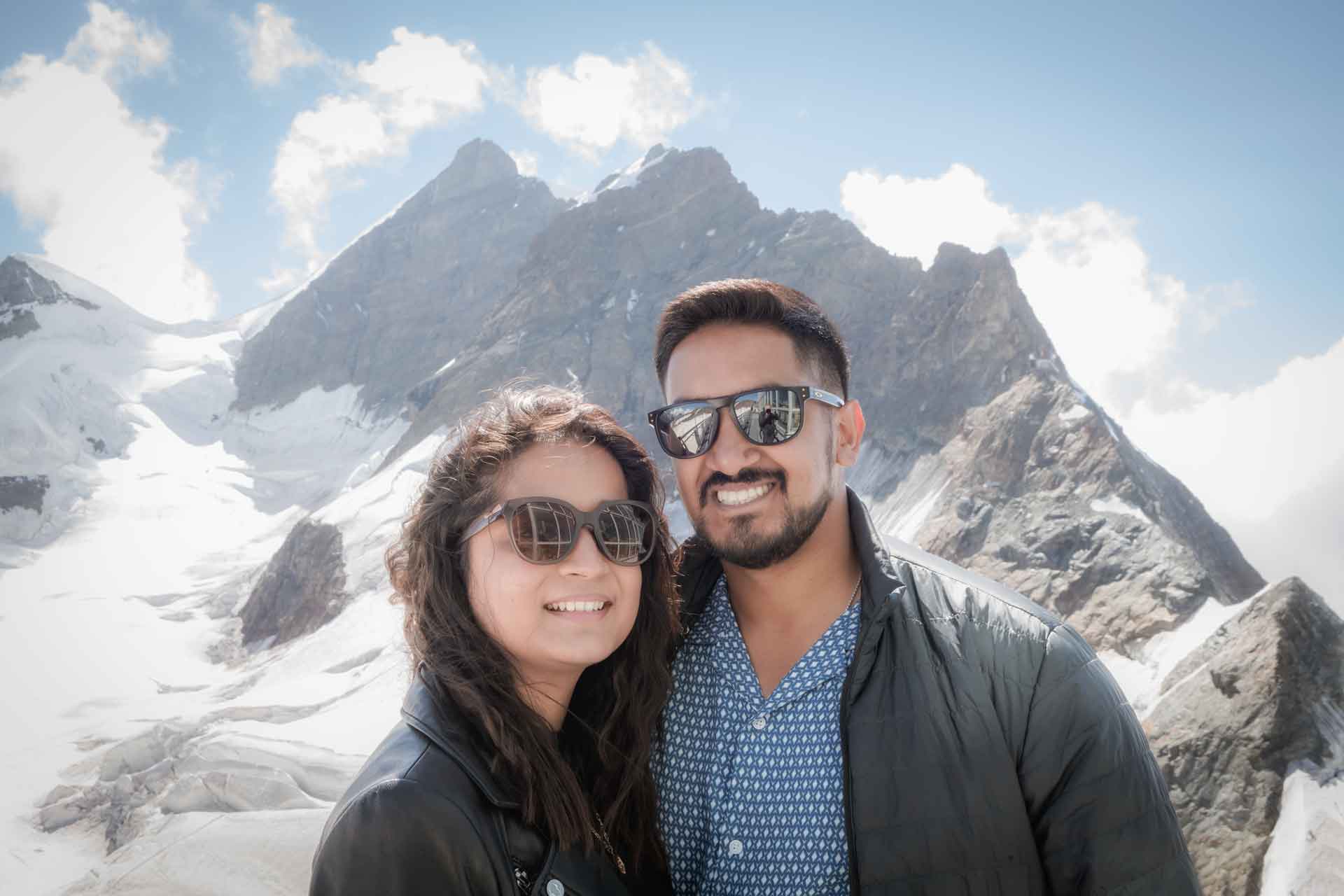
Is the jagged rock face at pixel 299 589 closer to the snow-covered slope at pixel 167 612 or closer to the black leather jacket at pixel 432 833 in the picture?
the snow-covered slope at pixel 167 612

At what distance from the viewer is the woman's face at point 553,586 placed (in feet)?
9.45

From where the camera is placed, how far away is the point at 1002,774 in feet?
9.07

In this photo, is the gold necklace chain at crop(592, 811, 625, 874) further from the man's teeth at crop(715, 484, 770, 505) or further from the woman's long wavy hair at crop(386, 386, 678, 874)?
the man's teeth at crop(715, 484, 770, 505)

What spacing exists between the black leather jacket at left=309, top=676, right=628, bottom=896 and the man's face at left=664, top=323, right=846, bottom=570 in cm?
149

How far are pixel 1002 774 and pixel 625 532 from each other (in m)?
1.61

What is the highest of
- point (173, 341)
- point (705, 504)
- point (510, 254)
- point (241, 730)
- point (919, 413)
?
point (510, 254)

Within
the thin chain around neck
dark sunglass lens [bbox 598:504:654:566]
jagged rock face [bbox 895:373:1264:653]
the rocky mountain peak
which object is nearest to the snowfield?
dark sunglass lens [bbox 598:504:654:566]

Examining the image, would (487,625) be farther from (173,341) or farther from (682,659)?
(173,341)

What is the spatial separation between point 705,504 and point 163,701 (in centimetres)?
3810

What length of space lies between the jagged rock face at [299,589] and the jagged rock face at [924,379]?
15782 millimetres

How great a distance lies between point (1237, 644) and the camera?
39.1 ft

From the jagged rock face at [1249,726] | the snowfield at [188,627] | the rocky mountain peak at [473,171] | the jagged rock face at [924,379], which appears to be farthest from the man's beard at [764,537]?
the rocky mountain peak at [473,171]

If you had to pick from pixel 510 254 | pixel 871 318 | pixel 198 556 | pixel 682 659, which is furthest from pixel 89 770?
pixel 510 254

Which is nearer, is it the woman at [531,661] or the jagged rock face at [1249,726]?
the woman at [531,661]
